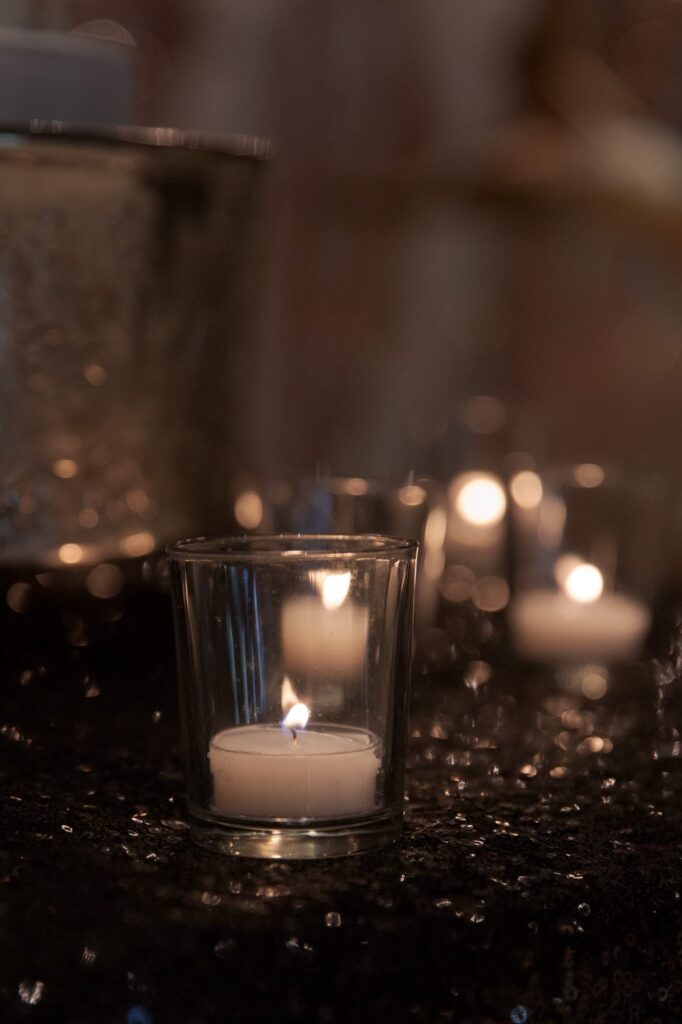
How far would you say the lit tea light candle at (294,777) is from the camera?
1.38ft

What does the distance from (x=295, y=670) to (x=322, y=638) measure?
14 millimetres

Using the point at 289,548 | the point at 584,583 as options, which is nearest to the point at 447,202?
the point at 584,583

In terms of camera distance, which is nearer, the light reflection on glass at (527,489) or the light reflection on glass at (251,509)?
the light reflection on glass at (251,509)

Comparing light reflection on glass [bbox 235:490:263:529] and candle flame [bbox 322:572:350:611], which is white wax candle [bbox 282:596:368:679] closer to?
candle flame [bbox 322:572:350:611]

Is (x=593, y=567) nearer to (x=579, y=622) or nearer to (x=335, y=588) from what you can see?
(x=579, y=622)

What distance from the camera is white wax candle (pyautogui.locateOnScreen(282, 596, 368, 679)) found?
0.44 m

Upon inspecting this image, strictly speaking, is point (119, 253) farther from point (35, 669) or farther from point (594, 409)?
point (594, 409)

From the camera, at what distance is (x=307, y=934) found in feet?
1.23

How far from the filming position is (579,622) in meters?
0.78

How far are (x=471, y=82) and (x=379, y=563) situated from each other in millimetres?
1468

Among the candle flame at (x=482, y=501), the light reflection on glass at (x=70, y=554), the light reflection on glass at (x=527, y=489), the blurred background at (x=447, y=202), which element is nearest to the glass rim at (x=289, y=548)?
the light reflection on glass at (x=70, y=554)

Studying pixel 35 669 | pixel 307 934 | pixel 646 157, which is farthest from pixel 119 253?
A: pixel 646 157

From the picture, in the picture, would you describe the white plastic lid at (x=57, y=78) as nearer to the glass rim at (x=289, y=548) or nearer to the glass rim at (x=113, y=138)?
the glass rim at (x=113, y=138)

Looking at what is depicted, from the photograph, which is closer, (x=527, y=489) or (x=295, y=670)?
(x=295, y=670)
